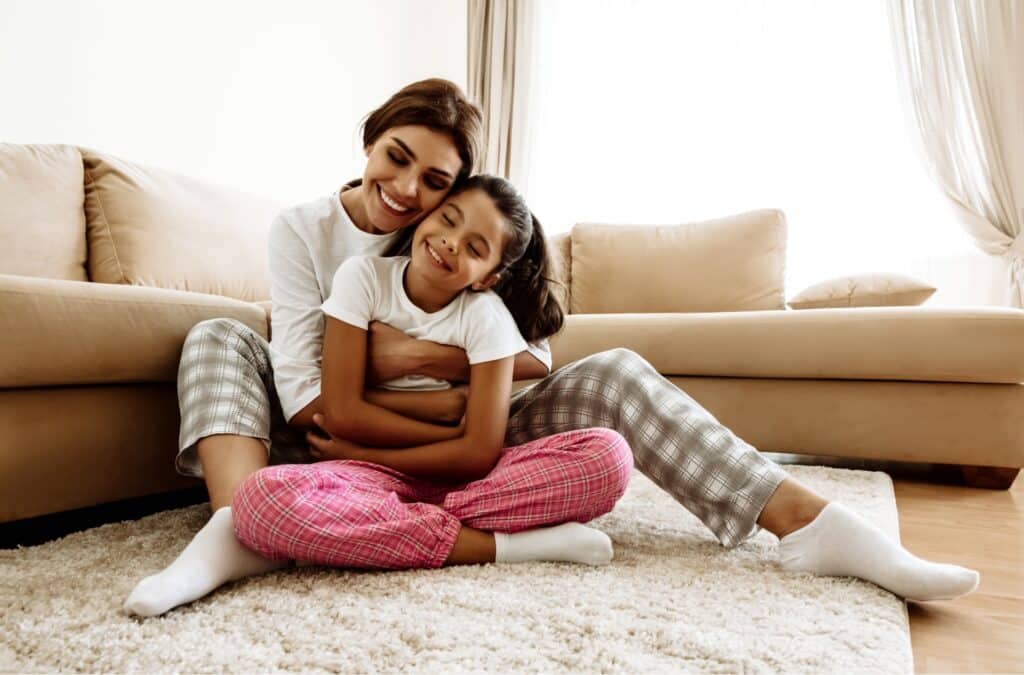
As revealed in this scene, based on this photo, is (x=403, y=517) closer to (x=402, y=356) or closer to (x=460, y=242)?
(x=402, y=356)

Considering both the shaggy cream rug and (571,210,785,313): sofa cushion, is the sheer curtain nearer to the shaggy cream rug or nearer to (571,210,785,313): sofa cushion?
(571,210,785,313): sofa cushion

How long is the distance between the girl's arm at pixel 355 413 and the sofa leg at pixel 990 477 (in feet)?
4.70

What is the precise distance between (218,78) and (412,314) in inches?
76.9

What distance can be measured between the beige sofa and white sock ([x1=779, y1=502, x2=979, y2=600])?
97 cm

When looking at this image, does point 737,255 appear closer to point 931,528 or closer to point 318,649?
point 931,528

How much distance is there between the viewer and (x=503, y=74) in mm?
3869

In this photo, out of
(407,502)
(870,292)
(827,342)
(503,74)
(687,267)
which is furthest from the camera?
(503,74)

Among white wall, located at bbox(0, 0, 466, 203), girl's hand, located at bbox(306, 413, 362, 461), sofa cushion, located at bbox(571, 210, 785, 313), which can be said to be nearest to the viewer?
girl's hand, located at bbox(306, 413, 362, 461)

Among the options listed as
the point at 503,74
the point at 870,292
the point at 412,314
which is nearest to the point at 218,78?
the point at 503,74

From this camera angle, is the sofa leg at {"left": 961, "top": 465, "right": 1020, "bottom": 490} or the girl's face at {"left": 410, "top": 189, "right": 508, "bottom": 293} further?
the sofa leg at {"left": 961, "top": 465, "right": 1020, "bottom": 490}

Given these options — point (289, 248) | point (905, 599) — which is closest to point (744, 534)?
point (905, 599)

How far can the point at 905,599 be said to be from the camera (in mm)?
891

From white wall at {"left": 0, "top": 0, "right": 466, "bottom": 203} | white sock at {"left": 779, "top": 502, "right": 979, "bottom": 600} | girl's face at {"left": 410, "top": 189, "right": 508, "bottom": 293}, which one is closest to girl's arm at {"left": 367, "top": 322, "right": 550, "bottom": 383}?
girl's face at {"left": 410, "top": 189, "right": 508, "bottom": 293}

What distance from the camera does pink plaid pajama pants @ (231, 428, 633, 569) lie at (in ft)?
2.83
